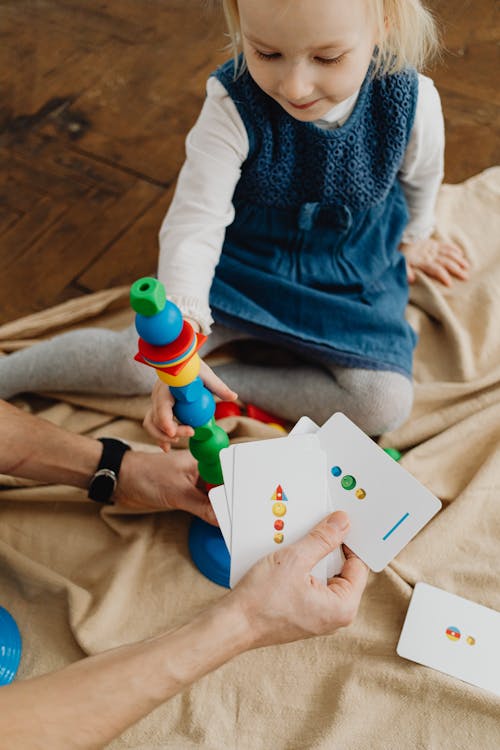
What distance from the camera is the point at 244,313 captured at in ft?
4.27

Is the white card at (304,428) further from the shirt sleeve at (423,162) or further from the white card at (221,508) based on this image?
the shirt sleeve at (423,162)

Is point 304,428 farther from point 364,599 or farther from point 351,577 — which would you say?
point 364,599

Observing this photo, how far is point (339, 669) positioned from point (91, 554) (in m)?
0.46

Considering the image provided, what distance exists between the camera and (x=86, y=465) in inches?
47.8

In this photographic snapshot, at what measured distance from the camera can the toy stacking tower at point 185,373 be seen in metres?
0.76

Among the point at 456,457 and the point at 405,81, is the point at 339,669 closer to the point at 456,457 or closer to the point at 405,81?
the point at 456,457

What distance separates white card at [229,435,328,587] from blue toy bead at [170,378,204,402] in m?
0.10

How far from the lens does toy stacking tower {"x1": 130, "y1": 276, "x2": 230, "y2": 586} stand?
2.50 feet

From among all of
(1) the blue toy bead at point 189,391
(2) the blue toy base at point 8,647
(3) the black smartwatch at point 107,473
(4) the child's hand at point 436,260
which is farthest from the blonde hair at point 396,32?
(2) the blue toy base at point 8,647

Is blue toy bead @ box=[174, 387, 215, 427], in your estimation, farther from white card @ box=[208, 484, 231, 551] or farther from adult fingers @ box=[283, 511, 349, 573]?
adult fingers @ box=[283, 511, 349, 573]

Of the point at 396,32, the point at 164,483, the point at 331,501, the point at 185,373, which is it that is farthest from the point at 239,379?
the point at 396,32

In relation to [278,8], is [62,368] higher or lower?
lower

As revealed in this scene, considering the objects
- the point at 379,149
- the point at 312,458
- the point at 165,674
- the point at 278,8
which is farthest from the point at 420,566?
the point at 278,8

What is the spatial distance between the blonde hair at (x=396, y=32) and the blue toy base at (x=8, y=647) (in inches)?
37.2
